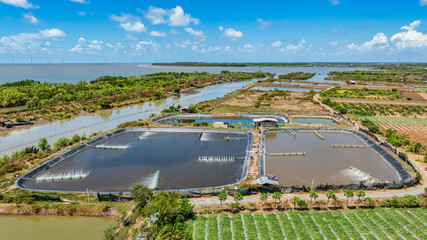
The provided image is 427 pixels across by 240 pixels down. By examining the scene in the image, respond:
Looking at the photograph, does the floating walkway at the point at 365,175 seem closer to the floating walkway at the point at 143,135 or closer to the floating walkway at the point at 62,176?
the floating walkway at the point at 143,135

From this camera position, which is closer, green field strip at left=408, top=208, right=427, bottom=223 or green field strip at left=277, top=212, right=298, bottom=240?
green field strip at left=277, top=212, right=298, bottom=240

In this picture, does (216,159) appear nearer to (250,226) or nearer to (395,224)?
(250,226)

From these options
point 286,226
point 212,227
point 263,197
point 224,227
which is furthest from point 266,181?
point 212,227

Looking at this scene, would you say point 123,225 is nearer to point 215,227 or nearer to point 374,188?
point 215,227

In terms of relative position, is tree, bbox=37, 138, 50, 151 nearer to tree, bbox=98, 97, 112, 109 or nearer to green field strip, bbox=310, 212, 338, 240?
tree, bbox=98, 97, 112, 109

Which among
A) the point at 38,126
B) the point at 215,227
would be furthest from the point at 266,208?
the point at 38,126

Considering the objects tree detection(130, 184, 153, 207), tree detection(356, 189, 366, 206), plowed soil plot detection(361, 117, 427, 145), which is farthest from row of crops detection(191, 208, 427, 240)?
plowed soil plot detection(361, 117, 427, 145)

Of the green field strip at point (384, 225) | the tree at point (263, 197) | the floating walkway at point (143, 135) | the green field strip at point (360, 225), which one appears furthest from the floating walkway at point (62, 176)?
the green field strip at point (384, 225)
